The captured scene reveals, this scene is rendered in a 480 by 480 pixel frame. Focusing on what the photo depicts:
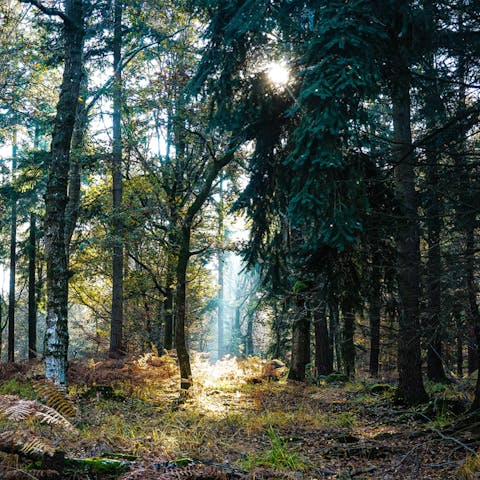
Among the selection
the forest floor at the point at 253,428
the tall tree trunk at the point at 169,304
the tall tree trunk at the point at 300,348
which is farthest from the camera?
the tall tree trunk at the point at 169,304

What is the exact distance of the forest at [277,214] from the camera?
13.5 feet

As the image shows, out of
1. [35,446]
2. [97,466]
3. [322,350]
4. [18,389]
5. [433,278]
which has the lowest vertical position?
[18,389]

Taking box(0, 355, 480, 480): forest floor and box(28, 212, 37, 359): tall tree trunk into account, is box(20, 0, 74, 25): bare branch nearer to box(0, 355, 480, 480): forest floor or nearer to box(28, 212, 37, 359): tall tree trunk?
box(0, 355, 480, 480): forest floor

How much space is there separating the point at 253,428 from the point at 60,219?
486cm

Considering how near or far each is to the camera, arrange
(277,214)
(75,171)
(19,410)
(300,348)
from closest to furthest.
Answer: (19,410) < (277,214) < (300,348) < (75,171)

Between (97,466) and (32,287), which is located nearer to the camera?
(97,466)

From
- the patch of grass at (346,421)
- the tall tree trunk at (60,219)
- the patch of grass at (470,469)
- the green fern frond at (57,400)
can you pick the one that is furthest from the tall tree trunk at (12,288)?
the patch of grass at (470,469)

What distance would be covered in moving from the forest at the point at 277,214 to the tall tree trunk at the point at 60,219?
3cm

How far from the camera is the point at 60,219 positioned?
747cm

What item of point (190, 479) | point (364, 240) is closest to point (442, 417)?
point (364, 240)

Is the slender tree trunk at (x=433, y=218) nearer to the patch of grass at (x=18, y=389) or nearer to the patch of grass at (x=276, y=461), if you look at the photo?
the patch of grass at (x=276, y=461)

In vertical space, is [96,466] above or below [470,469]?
above

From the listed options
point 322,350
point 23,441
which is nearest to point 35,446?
point 23,441

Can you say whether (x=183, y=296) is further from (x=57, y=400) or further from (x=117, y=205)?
(x=57, y=400)
